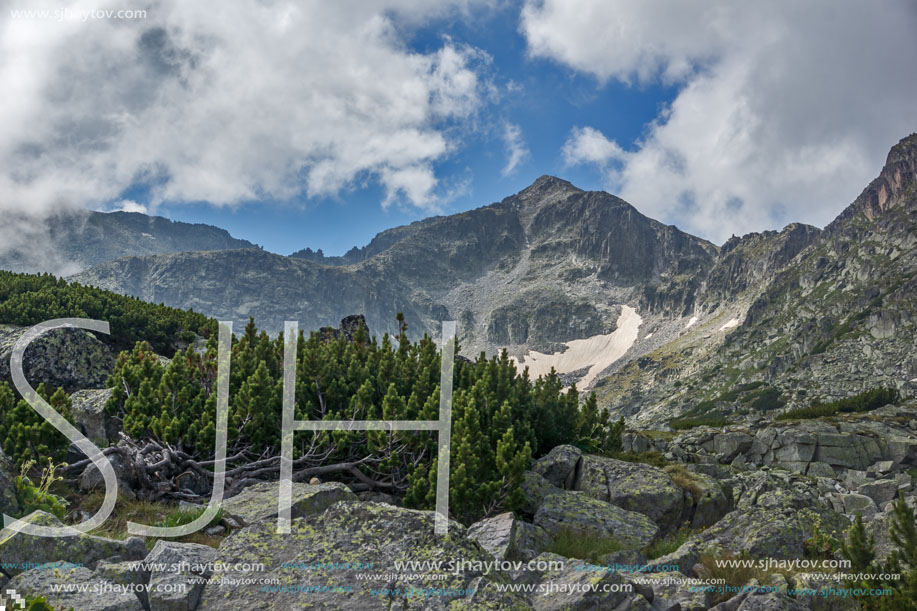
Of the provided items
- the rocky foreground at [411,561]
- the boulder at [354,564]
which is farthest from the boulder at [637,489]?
the boulder at [354,564]

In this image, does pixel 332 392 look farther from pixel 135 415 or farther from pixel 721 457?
pixel 721 457

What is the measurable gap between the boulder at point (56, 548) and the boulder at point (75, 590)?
1.55ft

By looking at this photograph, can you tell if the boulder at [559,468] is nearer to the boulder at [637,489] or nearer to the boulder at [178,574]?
the boulder at [637,489]

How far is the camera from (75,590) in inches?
269

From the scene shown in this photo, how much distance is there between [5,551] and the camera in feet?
23.8

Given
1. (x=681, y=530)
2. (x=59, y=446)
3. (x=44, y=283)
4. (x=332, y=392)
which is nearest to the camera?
(x=59, y=446)

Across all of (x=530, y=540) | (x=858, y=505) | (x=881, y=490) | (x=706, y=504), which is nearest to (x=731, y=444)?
(x=881, y=490)

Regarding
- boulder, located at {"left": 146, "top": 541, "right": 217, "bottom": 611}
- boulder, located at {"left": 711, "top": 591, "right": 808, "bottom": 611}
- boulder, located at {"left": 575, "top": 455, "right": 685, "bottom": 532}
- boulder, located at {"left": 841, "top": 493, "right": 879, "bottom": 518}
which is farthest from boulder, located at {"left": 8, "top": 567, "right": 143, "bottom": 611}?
boulder, located at {"left": 841, "top": 493, "right": 879, "bottom": 518}

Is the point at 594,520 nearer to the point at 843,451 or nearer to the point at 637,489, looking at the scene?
the point at 637,489

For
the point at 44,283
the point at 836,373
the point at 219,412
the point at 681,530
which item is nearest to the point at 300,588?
Result: the point at 219,412

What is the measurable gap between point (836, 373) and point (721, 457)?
451 feet

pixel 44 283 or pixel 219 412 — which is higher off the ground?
pixel 44 283

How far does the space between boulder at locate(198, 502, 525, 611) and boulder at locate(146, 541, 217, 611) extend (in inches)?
7.3

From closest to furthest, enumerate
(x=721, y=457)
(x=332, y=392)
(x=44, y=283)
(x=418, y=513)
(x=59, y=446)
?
(x=418, y=513) < (x=59, y=446) < (x=332, y=392) < (x=44, y=283) < (x=721, y=457)
